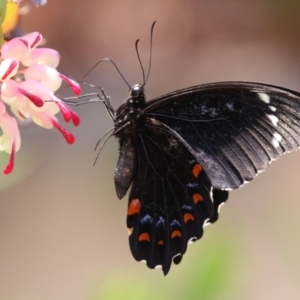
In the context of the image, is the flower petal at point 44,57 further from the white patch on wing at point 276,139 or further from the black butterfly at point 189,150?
the white patch on wing at point 276,139

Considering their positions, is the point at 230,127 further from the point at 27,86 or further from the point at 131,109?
the point at 27,86

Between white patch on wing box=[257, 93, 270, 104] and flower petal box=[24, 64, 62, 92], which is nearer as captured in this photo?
flower petal box=[24, 64, 62, 92]

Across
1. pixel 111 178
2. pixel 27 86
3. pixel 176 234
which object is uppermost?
pixel 111 178

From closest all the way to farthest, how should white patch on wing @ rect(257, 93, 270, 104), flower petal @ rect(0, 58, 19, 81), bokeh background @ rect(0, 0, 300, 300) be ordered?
flower petal @ rect(0, 58, 19, 81), white patch on wing @ rect(257, 93, 270, 104), bokeh background @ rect(0, 0, 300, 300)

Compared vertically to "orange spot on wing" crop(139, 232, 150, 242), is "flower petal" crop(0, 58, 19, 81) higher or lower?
higher

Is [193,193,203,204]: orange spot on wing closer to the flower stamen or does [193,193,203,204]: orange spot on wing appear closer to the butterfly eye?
the butterfly eye

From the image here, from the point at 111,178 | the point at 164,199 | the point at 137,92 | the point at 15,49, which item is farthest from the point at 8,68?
the point at 111,178

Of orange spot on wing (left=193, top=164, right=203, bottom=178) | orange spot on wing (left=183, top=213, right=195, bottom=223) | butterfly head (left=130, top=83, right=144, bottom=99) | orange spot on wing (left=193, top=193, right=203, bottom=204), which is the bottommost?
orange spot on wing (left=183, top=213, right=195, bottom=223)

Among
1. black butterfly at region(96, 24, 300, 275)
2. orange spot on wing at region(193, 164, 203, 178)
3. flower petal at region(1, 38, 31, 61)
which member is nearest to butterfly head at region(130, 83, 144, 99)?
black butterfly at region(96, 24, 300, 275)
